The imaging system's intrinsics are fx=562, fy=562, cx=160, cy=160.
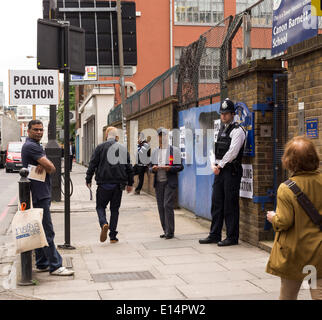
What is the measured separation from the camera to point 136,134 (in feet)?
63.1

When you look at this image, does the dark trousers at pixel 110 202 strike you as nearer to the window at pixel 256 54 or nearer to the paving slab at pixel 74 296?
the window at pixel 256 54

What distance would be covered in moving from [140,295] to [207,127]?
18.1 feet

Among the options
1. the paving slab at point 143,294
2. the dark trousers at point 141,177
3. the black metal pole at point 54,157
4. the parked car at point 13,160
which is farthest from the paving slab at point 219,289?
the parked car at point 13,160

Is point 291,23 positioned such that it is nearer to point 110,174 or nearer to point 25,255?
point 110,174

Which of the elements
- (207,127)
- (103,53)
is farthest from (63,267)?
(103,53)

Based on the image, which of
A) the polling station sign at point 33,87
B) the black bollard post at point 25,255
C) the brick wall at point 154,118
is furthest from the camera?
the brick wall at point 154,118

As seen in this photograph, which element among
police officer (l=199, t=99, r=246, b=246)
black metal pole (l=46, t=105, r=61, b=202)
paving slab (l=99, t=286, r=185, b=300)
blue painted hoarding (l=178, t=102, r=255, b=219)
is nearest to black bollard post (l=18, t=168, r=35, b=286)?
paving slab (l=99, t=286, r=185, b=300)

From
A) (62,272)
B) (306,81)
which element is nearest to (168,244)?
(62,272)

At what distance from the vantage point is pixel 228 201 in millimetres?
8008

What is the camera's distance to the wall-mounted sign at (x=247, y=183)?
26.4ft

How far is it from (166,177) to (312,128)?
307 cm

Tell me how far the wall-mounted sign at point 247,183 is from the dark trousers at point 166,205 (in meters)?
1.16

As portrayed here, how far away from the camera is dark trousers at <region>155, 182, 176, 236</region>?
29.1 feet
